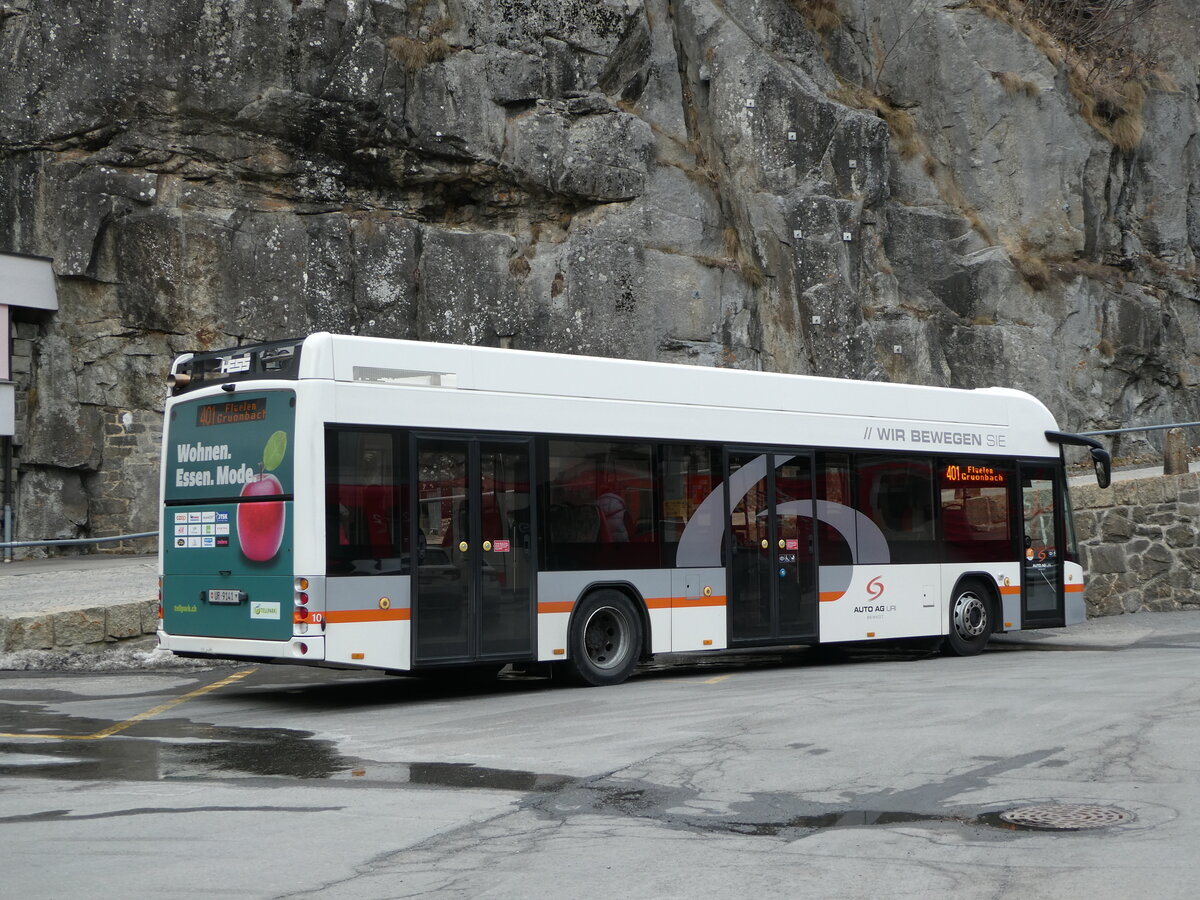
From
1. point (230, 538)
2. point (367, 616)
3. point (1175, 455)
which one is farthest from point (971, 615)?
point (230, 538)

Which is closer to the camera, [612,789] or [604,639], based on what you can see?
[612,789]

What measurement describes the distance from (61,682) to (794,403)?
794cm

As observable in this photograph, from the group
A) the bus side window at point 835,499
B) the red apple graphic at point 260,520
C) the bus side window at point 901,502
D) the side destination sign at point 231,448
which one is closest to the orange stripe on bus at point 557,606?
the red apple graphic at point 260,520

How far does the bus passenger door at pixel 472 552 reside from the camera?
38.1 feet

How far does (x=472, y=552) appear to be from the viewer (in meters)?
11.9

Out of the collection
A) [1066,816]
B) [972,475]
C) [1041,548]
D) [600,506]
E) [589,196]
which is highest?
[589,196]

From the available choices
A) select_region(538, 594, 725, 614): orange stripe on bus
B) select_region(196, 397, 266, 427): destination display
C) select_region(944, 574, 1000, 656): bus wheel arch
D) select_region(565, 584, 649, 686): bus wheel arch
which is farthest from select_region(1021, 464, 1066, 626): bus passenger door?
select_region(196, 397, 266, 427): destination display

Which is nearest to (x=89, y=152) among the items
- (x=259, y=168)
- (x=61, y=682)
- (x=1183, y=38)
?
(x=259, y=168)

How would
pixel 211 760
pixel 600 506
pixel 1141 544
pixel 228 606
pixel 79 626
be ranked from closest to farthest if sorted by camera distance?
pixel 211 760
pixel 228 606
pixel 600 506
pixel 79 626
pixel 1141 544

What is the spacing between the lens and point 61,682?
1349 centimetres

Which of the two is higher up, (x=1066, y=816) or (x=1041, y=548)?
(x=1041, y=548)

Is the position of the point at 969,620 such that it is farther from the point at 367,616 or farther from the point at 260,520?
the point at 260,520

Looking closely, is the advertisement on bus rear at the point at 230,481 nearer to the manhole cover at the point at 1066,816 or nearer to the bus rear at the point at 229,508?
the bus rear at the point at 229,508

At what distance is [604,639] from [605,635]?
4 cm
